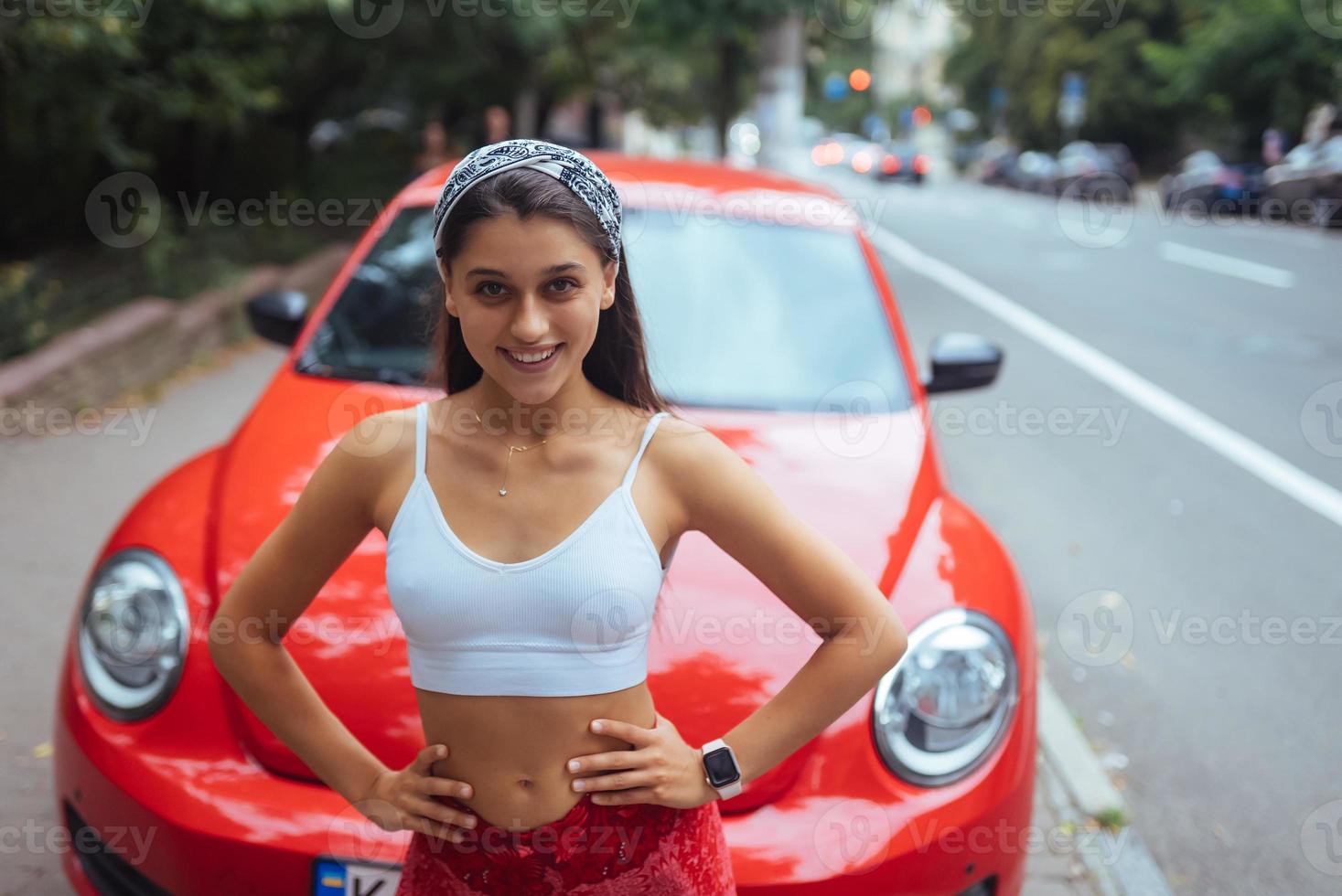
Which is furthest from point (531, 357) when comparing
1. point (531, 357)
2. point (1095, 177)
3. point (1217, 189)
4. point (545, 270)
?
point (1095, 177)

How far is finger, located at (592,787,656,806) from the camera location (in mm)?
1520

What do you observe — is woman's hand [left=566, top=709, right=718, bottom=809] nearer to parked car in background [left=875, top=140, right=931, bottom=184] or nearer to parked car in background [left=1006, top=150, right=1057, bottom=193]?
parked car in background [left=1006, top=150, right=1057, bottom=193]

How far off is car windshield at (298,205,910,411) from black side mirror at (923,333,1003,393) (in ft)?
0.77

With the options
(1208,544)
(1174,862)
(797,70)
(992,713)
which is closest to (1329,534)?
(1208,544)

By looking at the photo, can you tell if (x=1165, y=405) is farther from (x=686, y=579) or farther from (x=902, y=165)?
(x=902, y=165)

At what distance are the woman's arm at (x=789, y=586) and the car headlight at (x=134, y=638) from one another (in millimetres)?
1356

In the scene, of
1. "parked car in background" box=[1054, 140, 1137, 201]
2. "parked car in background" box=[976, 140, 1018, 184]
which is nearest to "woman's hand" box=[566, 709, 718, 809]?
"parked car in background" box=[1054, 140, 1137, 201]

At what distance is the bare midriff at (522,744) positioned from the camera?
4.95ft

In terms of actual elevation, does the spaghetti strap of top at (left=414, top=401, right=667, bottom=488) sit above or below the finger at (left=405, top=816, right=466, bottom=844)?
above

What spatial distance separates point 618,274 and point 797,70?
55.6ft

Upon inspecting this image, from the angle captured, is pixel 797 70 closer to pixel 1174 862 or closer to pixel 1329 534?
pixel 1329 534

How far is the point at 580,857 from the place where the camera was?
1555mm

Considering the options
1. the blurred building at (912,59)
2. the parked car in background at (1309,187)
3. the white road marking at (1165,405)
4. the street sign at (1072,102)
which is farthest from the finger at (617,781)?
the blurred building at (912,59)

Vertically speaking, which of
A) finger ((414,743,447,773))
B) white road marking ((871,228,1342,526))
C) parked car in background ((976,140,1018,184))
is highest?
finger ((414,743,447,773))
